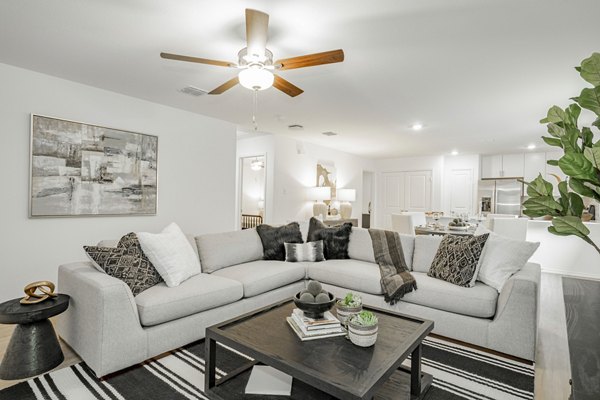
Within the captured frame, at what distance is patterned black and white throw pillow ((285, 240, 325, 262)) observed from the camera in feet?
11.6

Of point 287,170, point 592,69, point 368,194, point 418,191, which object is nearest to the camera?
point 592,69

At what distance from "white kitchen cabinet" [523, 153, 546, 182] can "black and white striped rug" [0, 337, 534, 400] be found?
6524mm

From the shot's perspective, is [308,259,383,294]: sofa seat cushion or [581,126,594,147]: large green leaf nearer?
[581,126,594,147]: large green leaf

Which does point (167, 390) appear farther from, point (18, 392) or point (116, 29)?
point (116, 29)

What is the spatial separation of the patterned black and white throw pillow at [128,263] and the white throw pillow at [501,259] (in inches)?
105

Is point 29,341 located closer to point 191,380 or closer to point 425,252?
point 191,380

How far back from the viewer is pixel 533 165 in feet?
23.9

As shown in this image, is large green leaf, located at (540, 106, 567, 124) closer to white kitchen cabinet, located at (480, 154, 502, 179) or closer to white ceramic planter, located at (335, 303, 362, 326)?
white ceramic planter, located at (335, 303, 362, 326)

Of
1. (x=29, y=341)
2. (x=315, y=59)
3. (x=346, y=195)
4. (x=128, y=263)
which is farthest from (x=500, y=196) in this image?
(x=29, y=341)

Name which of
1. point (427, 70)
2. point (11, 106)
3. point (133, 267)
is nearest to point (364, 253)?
point (427, 70)

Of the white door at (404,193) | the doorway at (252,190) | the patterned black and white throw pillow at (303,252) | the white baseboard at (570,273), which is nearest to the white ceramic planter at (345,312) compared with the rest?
the patterned black and white throw pillow at (303,252)

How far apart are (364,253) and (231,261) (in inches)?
58.4

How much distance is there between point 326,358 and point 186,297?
1245mm

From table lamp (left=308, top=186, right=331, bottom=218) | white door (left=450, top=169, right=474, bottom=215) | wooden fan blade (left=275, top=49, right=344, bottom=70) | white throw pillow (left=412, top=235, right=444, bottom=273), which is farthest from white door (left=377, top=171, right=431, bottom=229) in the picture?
wooden fan blade (left=275, top=49, right=344, bottom=70)
